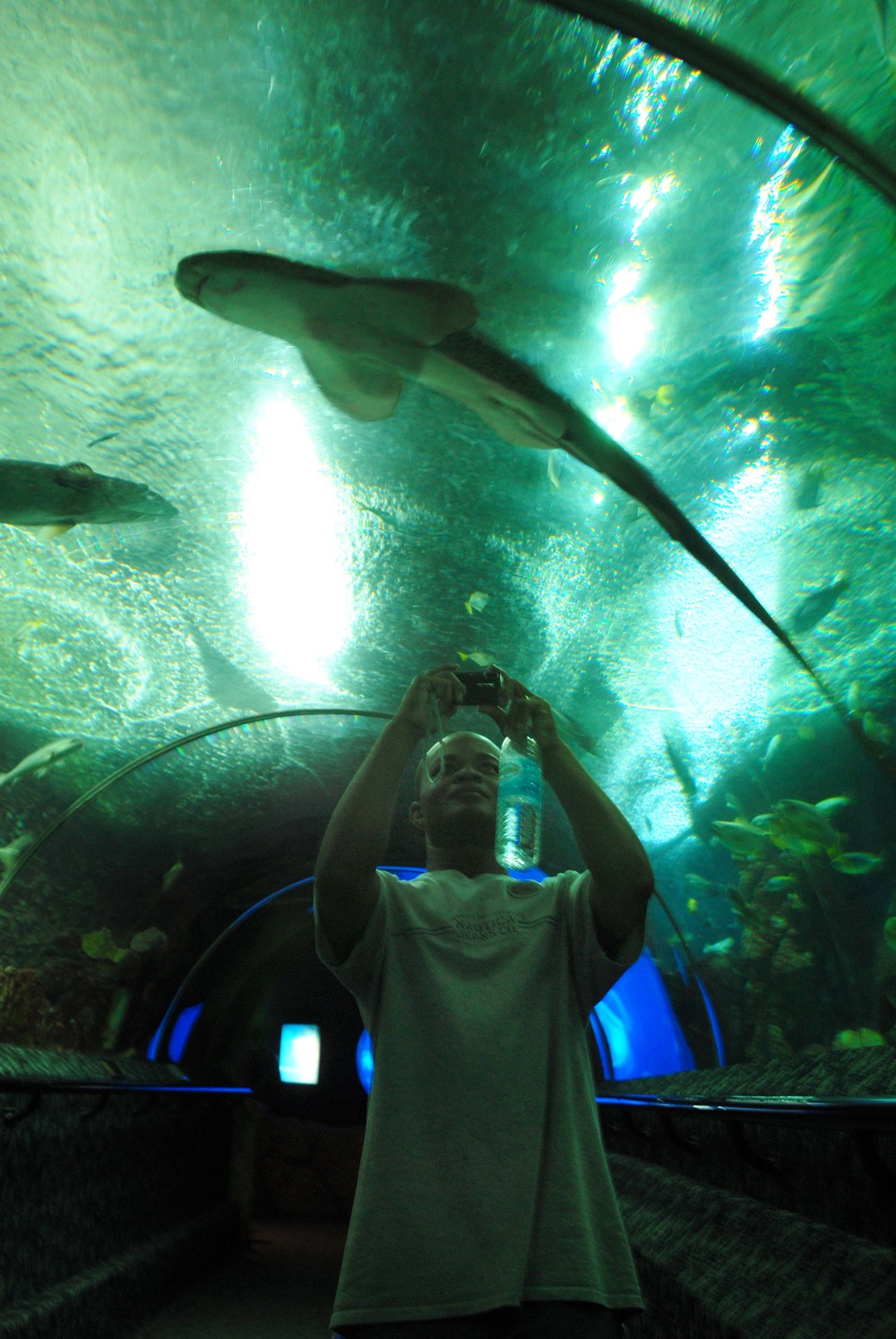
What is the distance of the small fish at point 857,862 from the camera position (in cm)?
421

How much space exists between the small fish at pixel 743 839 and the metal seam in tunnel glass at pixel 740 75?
3.33 metres

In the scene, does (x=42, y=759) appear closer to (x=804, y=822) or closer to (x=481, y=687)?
(x=481, y=687)

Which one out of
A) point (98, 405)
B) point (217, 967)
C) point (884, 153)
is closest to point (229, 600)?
point (98, 405)

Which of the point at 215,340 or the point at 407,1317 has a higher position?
the point at 215,340

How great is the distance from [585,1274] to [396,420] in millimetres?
3003

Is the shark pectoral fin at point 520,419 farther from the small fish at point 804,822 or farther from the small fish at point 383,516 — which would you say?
the small fish at point 804,822

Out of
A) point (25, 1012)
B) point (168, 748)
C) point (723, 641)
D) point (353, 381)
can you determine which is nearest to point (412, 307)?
point (353, 381)

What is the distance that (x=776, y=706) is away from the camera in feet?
14.5

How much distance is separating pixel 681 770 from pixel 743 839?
518 mm

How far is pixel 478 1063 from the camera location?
59.8 inches

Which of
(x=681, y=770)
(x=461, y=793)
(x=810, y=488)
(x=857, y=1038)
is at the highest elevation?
(x=810, y=488)

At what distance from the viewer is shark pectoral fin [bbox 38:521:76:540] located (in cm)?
397

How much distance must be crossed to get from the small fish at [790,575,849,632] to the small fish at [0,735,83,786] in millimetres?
4272

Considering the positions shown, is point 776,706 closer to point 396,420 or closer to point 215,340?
point 396,420
